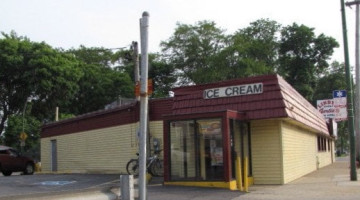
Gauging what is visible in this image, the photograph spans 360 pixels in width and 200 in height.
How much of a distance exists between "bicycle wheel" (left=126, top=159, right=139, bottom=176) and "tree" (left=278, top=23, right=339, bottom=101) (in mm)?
40568

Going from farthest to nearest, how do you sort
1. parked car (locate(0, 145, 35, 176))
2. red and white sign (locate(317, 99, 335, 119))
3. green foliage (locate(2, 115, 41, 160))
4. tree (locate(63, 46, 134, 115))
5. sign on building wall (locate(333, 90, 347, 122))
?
tree (locate(63, 46, 134, 115)) < green foliage (locate(2, 115, 41, 160)) < red and white sign (locate(317, 99, 335, 119)) < parked car (locate(0, 145, 35, 176)) < sign on building wall (locate(333, 90, 347, 122))

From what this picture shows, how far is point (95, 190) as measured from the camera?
679 centimetres

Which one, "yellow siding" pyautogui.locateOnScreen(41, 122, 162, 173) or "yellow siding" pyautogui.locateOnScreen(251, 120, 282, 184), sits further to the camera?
"yellow siding" pyautogui.locateOnScreen(41, 122, 162, 173)

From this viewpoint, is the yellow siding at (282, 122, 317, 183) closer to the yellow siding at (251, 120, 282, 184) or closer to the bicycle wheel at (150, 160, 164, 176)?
the yellow siding at (251, 120, 282, 184)

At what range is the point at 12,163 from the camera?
88.8 feet

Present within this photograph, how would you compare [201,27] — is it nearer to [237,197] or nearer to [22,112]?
[22,112]

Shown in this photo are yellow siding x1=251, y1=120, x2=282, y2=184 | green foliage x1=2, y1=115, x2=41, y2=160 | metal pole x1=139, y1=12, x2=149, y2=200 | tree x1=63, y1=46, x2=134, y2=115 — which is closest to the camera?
metal pole x1=139, y1=12, x2=149, y2=200

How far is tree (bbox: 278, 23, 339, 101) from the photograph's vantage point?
191 ft

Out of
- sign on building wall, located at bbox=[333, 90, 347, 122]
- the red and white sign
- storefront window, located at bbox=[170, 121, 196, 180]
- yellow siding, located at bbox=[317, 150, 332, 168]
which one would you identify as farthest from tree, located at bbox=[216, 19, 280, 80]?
storefront window, located at bbox=[170, 121, 196, 180]

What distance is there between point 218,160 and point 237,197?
237cm

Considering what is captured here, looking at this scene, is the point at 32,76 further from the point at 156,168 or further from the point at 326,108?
the point at 156,168

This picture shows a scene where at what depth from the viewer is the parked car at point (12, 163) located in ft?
87.6

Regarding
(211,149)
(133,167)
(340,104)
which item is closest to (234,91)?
(211,149)

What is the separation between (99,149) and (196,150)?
30.9 ft
